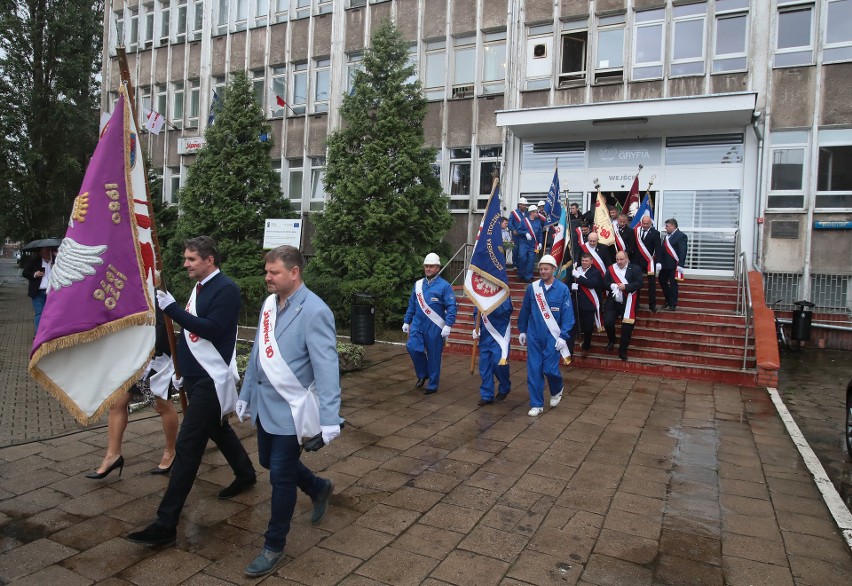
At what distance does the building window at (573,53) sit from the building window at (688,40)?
2.50 meters

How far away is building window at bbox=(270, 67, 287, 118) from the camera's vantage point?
24047 mm

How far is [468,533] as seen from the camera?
4281 mm

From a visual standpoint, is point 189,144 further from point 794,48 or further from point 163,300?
point 163,300

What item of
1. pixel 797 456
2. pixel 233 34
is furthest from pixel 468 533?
pixel 233 34

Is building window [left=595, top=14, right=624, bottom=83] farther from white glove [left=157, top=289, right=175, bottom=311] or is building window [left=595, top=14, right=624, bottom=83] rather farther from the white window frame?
white glove [left=157, top=289, right=175, bottom=311]

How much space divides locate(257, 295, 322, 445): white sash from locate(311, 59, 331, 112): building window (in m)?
20.6

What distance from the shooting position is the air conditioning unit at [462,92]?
1983cm

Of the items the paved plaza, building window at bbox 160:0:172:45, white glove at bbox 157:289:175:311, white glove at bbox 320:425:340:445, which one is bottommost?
the paved plaza

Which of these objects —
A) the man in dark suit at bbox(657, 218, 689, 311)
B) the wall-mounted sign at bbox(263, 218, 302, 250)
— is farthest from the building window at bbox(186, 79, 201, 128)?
the man in dark suit at bbox(657, 218, 689, 311)

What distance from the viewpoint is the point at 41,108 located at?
93.9 ft

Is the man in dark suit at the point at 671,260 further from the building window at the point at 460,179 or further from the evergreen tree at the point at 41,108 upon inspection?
the evergreen tree at the point at 41,108

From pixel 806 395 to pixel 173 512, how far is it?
9.50 metres

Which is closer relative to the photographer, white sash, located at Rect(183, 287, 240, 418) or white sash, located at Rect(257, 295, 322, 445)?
white sash, located at Rect(257, 295, 322, 445)

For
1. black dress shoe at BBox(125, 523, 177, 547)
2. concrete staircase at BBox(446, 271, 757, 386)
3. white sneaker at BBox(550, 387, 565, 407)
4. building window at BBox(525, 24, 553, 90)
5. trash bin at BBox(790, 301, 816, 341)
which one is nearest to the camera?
black dress shoe at BBox(125, 523, 177, 547)
